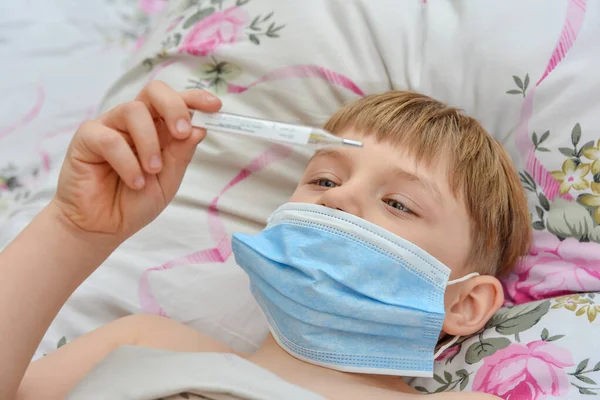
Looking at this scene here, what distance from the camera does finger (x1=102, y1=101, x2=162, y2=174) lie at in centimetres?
93

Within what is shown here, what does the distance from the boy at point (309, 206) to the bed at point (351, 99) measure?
80 millimetres

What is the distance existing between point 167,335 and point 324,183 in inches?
16.1

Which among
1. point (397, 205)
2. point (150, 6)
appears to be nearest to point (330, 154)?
point (397, 205)

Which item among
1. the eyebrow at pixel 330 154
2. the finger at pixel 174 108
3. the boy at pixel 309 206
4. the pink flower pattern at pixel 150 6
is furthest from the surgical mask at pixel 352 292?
the pink flower pattern at pixel 150 6

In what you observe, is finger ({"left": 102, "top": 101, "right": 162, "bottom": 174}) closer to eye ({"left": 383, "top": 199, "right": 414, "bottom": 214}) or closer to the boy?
the boy

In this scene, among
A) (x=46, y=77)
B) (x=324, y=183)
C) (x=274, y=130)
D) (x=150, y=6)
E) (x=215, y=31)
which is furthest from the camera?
(x=150, y=6)

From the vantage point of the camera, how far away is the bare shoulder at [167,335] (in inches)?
44.2

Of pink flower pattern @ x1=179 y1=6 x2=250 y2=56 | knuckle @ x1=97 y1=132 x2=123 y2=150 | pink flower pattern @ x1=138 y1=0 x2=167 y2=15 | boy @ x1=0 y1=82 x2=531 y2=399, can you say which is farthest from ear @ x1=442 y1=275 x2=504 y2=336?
pink flower pattern @ x1=138 y1=0 x2=167 y2=15

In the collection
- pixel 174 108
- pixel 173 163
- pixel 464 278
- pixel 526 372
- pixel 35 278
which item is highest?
pixel 174 108

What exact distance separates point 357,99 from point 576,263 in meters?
0.55

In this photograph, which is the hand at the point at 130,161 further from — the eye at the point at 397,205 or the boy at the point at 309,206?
the eye at the point at 397,205

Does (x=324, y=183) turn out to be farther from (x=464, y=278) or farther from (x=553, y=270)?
(x=553, y=270)

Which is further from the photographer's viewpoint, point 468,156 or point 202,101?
point 468,156

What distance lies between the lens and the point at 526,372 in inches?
41.2
